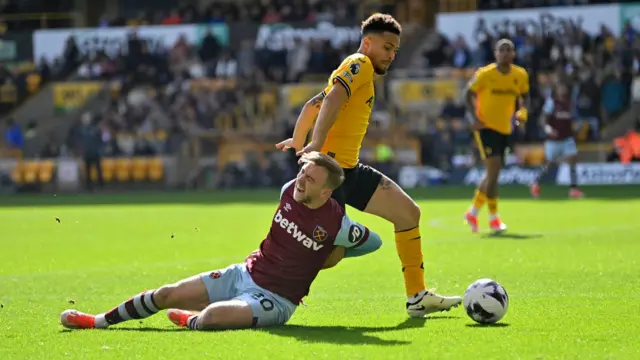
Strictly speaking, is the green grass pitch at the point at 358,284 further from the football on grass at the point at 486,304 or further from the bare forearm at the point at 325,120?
the bare forearm at the point at 325,120

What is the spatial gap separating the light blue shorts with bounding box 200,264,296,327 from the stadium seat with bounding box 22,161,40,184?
1085 inches

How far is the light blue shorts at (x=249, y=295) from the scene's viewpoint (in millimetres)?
7633

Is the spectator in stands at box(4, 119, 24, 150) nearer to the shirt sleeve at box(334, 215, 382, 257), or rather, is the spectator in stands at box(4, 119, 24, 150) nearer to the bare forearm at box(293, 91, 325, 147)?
the bare forearm at box(293, 91, 325, 147)

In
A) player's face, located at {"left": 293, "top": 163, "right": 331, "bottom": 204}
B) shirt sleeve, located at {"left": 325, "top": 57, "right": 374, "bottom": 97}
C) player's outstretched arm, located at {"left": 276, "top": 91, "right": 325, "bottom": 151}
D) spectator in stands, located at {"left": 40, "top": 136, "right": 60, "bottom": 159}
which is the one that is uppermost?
shirt sleeve, located at {"left": 325, "top": 57, "right": 374, "bottom": 97}

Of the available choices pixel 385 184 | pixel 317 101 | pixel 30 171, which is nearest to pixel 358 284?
pixel 385 184

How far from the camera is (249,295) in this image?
7.69 meters

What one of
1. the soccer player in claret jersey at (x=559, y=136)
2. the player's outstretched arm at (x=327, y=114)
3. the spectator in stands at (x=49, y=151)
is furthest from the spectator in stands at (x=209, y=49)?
the player's outstretched arm at (x=327, y=114)

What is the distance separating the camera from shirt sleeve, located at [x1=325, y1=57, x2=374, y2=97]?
814cm

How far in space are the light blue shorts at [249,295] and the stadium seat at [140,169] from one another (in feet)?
87.6

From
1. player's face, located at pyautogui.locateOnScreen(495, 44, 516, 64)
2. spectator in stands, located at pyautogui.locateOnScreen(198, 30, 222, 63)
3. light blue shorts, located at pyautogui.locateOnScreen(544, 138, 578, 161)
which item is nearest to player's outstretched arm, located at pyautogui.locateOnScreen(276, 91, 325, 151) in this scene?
player's face, located at pyautogui.locateOnScreen(495, 44, 516, 64)

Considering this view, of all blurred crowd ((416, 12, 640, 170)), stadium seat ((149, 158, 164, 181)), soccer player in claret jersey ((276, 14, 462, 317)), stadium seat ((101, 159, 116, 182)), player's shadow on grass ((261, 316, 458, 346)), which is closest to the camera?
player's shadow on grass ((261, 316, 458, 346))

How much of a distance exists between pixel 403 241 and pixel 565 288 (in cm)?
180

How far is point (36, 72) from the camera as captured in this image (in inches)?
1532

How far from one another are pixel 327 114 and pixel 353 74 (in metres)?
0.39
